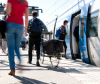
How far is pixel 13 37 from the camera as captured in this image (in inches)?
153

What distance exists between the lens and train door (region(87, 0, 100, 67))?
18.5 ft

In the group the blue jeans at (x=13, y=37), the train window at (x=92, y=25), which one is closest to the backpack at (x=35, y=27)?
the train window at (x=92, y=25)

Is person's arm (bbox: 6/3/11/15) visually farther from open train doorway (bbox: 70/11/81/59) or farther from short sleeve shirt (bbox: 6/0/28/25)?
open train doorway (bbox: 70/11/81/59)

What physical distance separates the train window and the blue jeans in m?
2.84

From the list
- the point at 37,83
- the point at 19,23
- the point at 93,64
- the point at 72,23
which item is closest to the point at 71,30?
the point at 72,23

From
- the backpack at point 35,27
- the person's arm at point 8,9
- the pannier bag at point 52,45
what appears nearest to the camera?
the person's arm at point 8,9

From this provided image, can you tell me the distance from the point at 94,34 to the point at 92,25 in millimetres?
362

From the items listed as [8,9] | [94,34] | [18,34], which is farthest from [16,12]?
[94,34]

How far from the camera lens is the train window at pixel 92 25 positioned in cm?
577

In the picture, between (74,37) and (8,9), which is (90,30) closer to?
(74,37)

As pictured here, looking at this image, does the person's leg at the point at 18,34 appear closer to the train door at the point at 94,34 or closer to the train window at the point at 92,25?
the train door at the point at 94,34

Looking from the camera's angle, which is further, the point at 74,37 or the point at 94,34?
the point at 74,37

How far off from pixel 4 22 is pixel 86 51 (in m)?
3.73

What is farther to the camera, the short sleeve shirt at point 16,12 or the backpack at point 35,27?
the backpack at point 35,27
